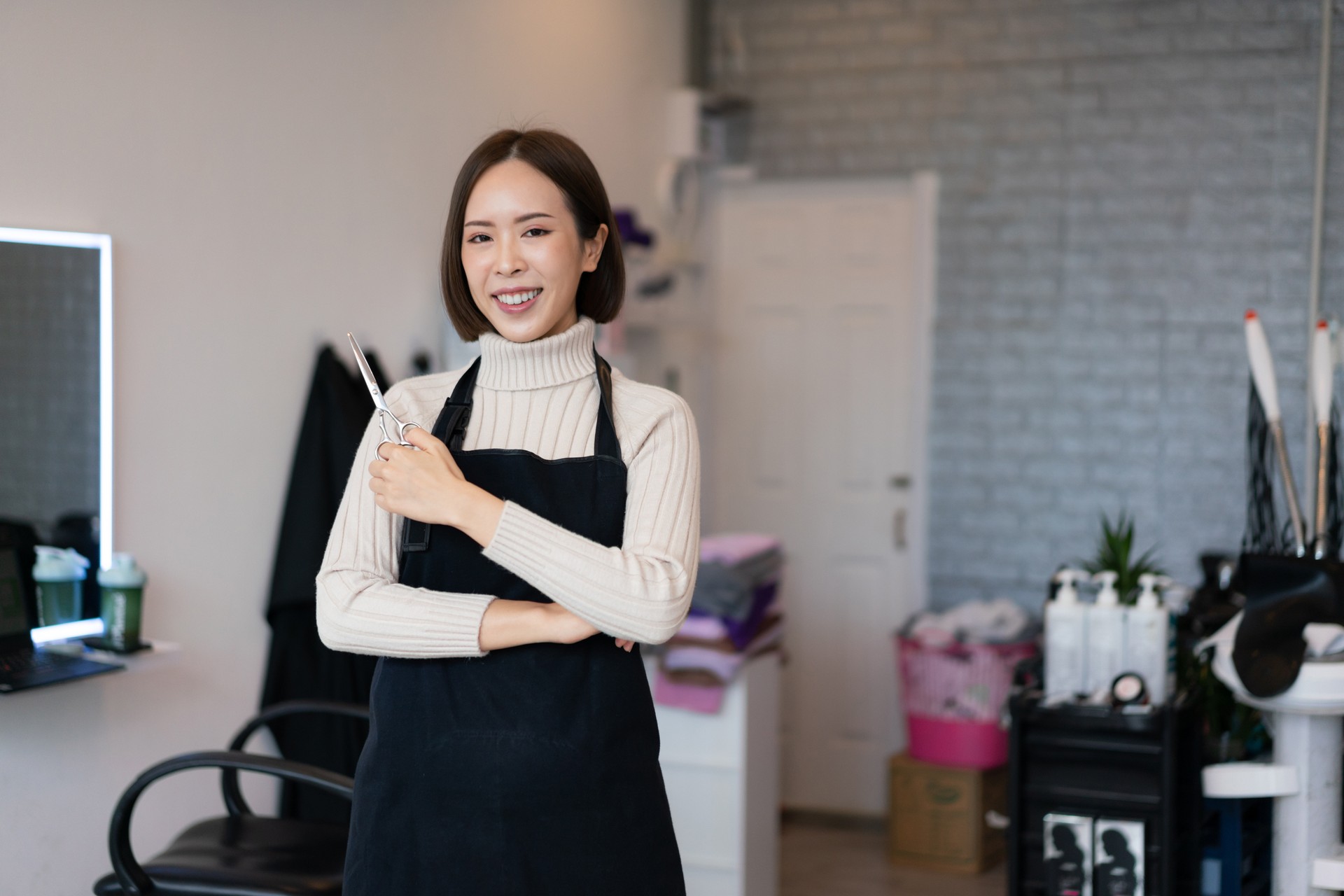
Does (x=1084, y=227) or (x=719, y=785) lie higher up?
(x=1084, y=227)

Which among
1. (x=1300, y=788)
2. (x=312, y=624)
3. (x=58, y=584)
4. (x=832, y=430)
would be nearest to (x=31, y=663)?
(x=58, y=584)

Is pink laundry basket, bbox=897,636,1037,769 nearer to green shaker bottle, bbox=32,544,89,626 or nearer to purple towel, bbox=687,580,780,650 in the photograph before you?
purple towel, bbox=687,580,780,650

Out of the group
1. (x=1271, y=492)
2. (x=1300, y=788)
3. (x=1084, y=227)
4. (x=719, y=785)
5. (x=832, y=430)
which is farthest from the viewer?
(x=832, y=430)

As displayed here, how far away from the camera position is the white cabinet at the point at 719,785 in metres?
3.31

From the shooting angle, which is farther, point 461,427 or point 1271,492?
point 1271,492

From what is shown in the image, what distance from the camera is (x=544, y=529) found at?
144 cm

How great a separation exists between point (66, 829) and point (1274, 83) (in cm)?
398

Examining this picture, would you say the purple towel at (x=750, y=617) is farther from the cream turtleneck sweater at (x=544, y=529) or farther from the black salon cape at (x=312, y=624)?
the cream turtleneck sweater at (x=544, y=529)

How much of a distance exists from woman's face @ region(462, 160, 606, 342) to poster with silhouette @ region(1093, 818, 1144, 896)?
174 cm

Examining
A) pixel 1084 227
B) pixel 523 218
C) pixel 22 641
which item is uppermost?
pixel 1084 227

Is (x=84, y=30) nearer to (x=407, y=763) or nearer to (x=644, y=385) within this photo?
(x=644, y=385)

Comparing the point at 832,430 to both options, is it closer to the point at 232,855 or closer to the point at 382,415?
the point at 232,855

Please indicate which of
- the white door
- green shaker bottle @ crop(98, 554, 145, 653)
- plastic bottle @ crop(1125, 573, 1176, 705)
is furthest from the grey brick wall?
green shaker bottle @ crop(98, 554, 145, 653)

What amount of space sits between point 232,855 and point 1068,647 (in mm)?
1693
